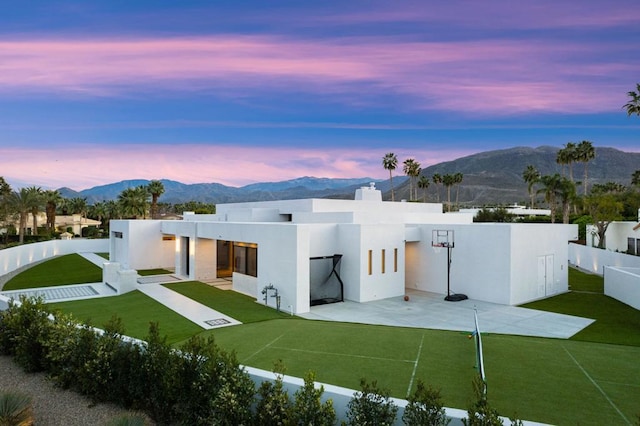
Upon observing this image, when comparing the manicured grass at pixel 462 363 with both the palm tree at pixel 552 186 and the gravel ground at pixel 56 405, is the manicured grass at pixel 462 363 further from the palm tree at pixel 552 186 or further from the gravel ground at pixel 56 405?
the palm tree at pixel 552 186

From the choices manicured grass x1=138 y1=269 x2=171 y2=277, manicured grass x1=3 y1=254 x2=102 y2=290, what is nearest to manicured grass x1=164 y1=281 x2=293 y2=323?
manicured grass x1=138 y1=269 x2=171 y2=277

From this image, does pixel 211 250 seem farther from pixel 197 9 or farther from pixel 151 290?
pixel 197 9

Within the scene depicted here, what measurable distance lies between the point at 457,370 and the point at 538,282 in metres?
11.4

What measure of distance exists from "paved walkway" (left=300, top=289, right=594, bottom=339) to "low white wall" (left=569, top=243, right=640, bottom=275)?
9706 mm

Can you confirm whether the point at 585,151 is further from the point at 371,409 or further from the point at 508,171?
the point at 508,171

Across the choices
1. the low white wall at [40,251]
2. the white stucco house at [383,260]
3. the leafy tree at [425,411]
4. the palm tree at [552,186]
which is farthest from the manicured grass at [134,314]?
the palm tree at [552,186]

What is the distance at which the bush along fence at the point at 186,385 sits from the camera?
4.81 metres

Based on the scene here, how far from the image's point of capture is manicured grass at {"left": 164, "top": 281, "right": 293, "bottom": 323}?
1396 centimetres

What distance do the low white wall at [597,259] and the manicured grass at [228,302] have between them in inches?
722

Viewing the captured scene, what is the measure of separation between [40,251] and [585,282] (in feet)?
139

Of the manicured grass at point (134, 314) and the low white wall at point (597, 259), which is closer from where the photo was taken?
the manicured grass at point (134, 314)

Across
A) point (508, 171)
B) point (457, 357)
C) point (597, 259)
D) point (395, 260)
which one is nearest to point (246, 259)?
point (395, 260)

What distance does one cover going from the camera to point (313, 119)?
4847 centimetres

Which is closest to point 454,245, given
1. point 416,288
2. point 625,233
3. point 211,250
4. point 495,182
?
point 416,288
